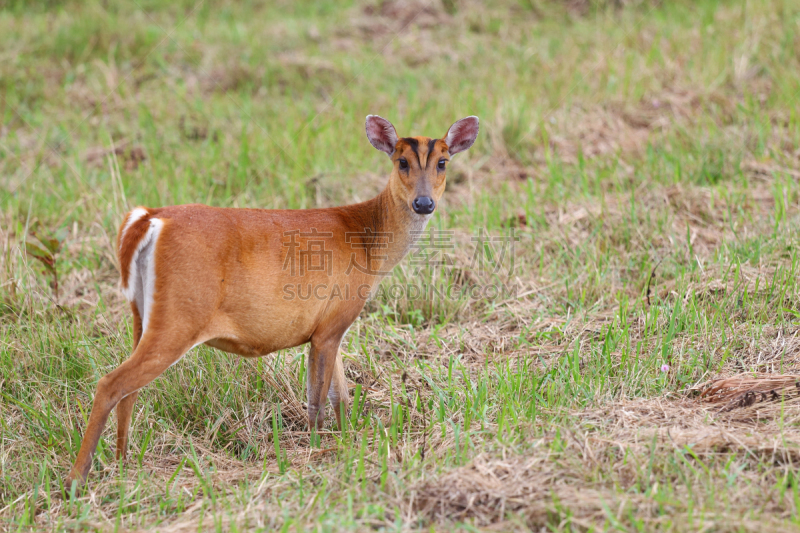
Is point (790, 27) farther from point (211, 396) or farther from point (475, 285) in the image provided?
point (211, 396)

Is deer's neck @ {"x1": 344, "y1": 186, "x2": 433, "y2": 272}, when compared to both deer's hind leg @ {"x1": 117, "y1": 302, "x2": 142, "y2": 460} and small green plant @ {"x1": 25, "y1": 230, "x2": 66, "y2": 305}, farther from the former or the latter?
small green plant @ {"x1": 25, "y1": 230, "x2": 66, "y2": 305}

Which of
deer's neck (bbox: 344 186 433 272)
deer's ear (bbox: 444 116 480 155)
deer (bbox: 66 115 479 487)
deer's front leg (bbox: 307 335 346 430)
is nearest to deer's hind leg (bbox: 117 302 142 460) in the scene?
deer (bbox: 66 115 479 487)

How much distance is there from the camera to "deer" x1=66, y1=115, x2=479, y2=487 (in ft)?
11.6

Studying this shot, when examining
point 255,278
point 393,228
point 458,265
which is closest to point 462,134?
point 393,228

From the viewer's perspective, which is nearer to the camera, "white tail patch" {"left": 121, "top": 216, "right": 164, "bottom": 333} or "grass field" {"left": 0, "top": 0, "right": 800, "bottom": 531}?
"grass field" {"left": 0, "top": 0, "right": 800, "bottom": 531}

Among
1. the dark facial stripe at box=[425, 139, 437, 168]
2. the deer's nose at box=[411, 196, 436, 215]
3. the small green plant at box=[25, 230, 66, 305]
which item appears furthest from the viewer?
the small green plant at box=[25, 230, 66, 305]

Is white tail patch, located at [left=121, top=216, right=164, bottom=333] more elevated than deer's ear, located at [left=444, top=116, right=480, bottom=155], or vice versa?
deer's ear, located at [left=444, top=116, right=480, bottom=155]

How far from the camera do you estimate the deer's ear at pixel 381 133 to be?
4.61 metres

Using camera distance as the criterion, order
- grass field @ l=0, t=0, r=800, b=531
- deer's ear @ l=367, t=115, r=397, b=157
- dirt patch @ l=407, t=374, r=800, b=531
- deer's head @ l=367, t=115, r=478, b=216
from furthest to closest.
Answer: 1. deer's ear @ l=367, t=115, r=397, b=157
2. deer's head @ l=367, t=115, r=478, b=216
3. grass field @ l=0, t=0, r=800, b=531
4. dirt patch @ l=407, t=374, r=800, b=531

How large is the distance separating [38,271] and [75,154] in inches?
92.4

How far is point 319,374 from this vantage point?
158 inches

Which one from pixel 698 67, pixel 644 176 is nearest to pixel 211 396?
pixel 644 176

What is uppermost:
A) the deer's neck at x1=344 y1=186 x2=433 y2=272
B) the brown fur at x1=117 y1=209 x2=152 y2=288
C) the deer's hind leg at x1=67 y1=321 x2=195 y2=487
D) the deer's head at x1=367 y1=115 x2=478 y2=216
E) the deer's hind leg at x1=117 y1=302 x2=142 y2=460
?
the deer's head at x1=367 y1=115 x2=478 y2=216

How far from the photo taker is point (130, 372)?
3.46 metres
